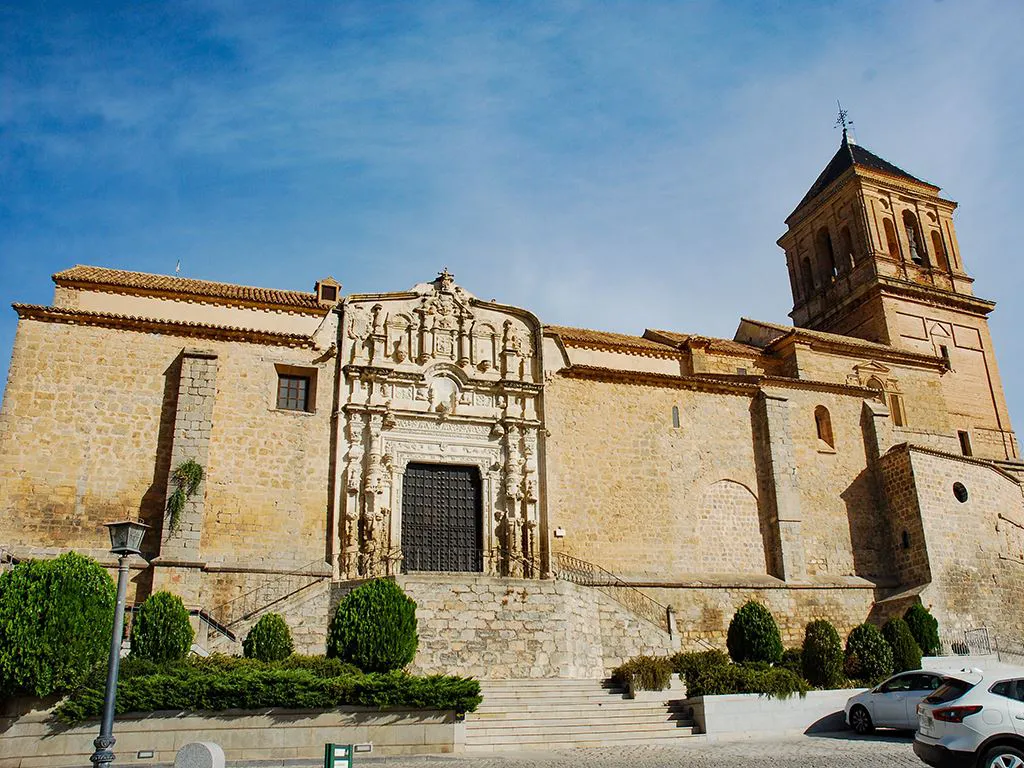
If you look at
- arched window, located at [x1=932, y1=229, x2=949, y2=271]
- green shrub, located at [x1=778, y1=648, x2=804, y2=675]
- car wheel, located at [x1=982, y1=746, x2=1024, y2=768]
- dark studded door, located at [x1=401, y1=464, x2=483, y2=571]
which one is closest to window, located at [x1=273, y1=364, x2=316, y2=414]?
dark studded door, located at [x1=401, y1=464, x2=483, y2=571]

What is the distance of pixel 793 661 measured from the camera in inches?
713

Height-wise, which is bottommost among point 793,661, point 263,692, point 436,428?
point 263,692

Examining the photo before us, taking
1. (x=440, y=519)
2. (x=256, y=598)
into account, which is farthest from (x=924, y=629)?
(x=256, y=598)

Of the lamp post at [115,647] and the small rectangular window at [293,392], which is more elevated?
the small rectangular window at [293,392]

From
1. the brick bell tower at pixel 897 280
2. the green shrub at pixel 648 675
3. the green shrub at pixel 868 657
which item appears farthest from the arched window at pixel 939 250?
the green shrub at pixel 648 675

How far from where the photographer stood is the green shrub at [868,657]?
724 inches

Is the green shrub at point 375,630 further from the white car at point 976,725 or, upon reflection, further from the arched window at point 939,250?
the arched window at point 939,250

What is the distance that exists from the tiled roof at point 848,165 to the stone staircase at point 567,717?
26668 mm

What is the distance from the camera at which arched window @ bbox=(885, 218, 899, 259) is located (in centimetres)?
3388

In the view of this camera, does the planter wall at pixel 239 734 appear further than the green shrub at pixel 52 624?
No

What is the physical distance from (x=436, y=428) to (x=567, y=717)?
861 cm

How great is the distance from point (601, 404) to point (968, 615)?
11025 millimetres

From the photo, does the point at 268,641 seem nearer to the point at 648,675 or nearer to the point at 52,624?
the point at 52,624

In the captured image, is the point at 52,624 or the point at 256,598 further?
the point at 256,598
